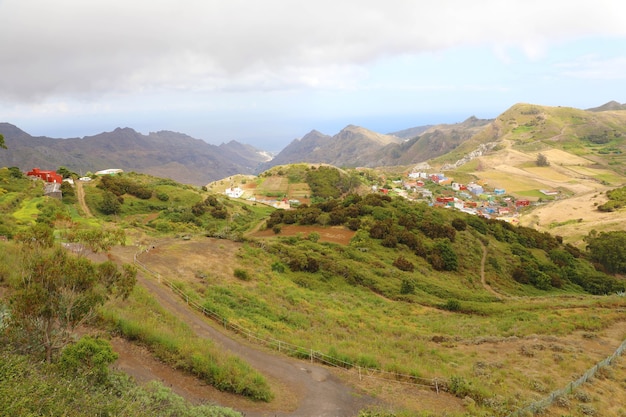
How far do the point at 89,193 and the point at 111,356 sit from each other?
58.2m

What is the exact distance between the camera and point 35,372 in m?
7.93

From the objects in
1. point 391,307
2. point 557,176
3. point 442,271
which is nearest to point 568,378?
point 391,307

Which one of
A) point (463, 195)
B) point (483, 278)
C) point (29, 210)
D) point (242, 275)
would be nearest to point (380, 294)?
point (242, 275)

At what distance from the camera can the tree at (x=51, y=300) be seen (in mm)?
8969

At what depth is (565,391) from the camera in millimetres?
12500

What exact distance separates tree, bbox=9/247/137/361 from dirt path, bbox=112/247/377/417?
2398mm

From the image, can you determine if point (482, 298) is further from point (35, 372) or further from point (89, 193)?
point (89, 193)

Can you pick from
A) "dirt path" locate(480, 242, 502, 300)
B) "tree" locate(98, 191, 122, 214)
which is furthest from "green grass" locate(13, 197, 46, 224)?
"dirt path" locate(480, 242, 502, 300)

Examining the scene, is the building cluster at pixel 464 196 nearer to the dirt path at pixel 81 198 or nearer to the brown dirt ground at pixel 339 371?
the brown dirt ground at pixel 339 371

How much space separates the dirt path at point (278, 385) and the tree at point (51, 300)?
7.87 ft

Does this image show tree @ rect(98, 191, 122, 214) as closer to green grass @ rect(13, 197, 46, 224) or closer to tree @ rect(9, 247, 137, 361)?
green grass @ rect(13, 197, 46, 224)

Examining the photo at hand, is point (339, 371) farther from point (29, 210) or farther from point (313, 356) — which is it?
point (29, 210)

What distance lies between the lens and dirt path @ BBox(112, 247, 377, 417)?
10688 millimetres

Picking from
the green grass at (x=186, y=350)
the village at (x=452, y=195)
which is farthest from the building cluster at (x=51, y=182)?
the green grass at (x=186, y=350)
